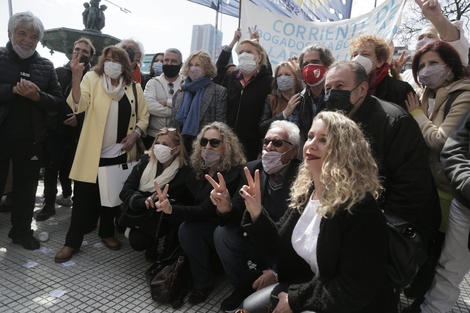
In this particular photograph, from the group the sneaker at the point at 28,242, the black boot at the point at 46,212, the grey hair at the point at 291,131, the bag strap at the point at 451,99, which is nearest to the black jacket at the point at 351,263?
the grey hair at the point at 291,131

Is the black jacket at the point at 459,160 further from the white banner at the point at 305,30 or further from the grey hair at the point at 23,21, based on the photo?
the grey hair at the point at 23,21

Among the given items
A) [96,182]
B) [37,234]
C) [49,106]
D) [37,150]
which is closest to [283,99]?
[96,182]

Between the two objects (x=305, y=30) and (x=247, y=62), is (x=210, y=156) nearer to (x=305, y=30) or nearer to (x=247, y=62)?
(x=247, y=62)

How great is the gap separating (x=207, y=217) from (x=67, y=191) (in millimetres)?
3158

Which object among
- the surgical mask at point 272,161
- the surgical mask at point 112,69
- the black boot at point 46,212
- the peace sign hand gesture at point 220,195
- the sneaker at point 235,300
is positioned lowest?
the black boot at point 46,212

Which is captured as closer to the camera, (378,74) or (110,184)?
(378,74)

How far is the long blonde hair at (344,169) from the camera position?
1.70m

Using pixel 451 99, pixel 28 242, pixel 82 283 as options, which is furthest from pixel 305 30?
pixel 28 242

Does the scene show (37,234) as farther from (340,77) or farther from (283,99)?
(340,77)

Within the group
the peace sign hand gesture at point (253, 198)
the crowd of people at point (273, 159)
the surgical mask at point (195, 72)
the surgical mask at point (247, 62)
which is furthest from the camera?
the surgical mask at point (195, 72)

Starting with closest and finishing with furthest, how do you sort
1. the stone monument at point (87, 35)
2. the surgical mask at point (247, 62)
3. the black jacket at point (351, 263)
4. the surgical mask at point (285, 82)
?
the black jacket at point (351, 263) → the surgical mask at point (285, 82) → the surgical mask at point (247, 62) → the stone monument at point (87, 35)

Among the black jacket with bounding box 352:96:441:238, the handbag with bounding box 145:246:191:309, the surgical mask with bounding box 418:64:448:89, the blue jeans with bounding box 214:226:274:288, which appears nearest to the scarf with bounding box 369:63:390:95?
the surgical mask with bounding box 418:64:448:89

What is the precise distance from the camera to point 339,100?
232cm

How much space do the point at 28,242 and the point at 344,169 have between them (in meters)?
3.52
